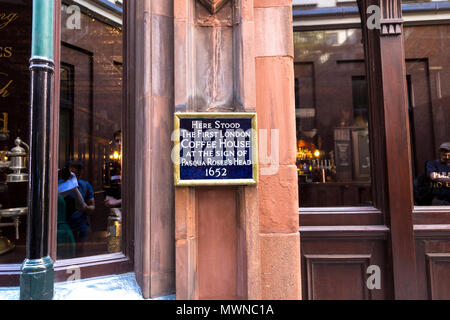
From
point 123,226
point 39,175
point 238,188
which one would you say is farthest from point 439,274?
point 39,175

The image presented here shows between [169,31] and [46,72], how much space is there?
4.42 feet

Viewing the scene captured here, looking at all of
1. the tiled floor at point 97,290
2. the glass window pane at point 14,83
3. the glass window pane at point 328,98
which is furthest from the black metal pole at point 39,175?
the glass window pane at point 328,98

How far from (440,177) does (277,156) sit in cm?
302

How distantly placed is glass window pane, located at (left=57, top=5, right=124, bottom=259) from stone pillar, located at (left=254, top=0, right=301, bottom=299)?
1.91 metres

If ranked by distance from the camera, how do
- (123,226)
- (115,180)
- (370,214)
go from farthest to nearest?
1. (115,180)
2. (370,214)
3. (123,226)

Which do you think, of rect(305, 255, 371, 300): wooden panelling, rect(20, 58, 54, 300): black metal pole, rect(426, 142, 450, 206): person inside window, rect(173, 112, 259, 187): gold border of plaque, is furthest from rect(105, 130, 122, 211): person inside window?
rect(426, 142, 450, 206): person inside window

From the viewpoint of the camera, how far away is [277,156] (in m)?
3.11

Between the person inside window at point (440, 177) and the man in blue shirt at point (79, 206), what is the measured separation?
5026mm

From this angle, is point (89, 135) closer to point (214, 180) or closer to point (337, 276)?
point (214, 180)

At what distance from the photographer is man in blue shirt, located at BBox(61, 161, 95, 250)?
412 cm

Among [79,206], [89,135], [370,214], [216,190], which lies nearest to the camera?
[216,190]

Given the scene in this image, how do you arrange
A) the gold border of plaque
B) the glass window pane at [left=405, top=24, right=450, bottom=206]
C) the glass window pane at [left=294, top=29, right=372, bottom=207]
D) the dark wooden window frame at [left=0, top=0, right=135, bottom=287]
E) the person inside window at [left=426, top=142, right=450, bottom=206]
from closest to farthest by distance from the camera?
1. the gold border of plaque
2. the dark wooden window frame at [left=0, top=0, right=135, bottom=287]
3. the person inside window at [left=426, top=142, right=450, bottom=206]
4. the glass window pane at [left=405, top=24, right=450, bottom=206]
5. the glass window pane at [left=294, top=29, right=372, bottom=207]

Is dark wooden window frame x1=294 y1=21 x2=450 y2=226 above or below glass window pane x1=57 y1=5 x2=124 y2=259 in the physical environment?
below

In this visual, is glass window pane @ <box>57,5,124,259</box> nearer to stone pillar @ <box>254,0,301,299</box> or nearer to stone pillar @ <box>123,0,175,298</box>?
stone pillar @ <box>123,0,175,298</box>
